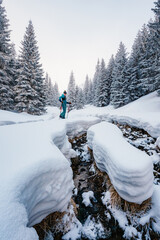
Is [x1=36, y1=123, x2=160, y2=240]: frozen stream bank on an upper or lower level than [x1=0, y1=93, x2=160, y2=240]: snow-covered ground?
lower

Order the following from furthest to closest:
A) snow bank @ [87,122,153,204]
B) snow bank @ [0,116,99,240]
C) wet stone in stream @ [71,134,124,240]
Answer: wet stone in stream @ [71,134,124,240], snow bank @ [87,122,153,204], snow bank @ [0,116,99,240]

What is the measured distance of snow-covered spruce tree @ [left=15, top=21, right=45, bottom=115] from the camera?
10875 millimetres

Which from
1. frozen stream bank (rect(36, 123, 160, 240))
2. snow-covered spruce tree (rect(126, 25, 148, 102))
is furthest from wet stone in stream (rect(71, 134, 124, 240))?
snow-covered spruce tree (rect(126, 25, 148, 102))

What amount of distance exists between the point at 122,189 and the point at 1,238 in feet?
6.25

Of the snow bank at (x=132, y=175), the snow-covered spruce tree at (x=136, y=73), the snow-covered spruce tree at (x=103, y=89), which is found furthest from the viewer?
the snow-covered spruce tree at (x=103, y=89)

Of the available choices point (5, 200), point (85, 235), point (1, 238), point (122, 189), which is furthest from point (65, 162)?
point (85, 235)

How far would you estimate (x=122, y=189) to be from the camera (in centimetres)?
190

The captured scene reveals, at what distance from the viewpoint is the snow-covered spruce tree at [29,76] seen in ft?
→ 35.7

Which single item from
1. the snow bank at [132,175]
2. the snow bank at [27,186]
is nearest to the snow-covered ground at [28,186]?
the snow bank at [27,186]

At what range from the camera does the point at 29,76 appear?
38.0ft

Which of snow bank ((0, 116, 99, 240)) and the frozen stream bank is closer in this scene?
snow bank ((0, 116, 99, 240))

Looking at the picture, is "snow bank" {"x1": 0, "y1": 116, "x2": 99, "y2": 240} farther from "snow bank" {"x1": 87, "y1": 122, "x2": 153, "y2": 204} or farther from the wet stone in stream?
"snow bank" {"x1": 87, "y1": 122, "x2": 153, "y2": 204}

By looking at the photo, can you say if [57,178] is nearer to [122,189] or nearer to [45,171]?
[45,171]

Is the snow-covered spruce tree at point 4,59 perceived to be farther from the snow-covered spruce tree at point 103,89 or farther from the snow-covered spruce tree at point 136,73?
the snow-covered spruce tree at point 103,89
